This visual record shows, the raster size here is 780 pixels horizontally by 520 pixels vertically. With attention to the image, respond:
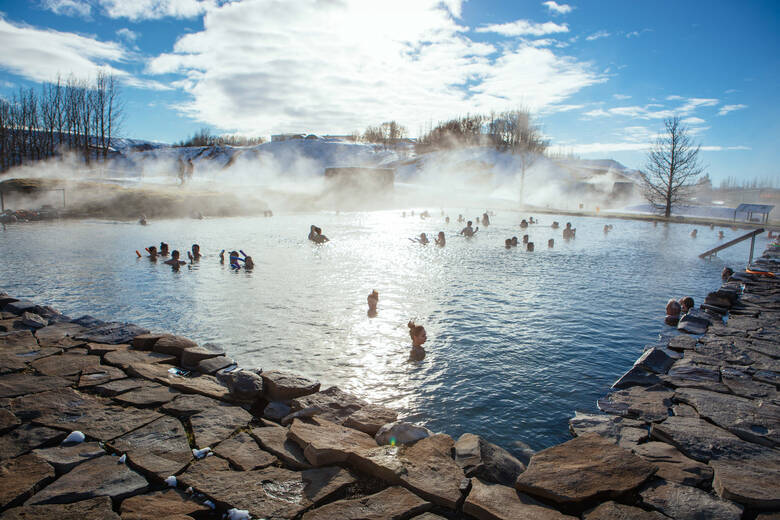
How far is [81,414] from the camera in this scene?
146 inches

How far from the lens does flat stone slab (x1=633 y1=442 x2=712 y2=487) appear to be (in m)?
3.23

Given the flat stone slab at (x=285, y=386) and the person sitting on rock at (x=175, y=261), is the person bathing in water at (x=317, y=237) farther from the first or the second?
the flat stone slab at (x=285, y=386)

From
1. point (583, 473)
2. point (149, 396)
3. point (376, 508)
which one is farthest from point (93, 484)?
point (583, 473)

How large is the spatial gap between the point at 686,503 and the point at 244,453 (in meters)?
3.31

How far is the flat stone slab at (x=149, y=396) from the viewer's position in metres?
4.05

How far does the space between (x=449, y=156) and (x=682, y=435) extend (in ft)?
273

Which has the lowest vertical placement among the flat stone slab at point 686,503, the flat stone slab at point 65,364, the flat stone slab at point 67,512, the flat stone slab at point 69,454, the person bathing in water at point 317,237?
the flat stone slab at point 686,503

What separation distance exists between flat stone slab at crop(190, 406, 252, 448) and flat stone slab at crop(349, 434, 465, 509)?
1.21 meters

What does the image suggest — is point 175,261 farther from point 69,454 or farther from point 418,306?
point 69,454

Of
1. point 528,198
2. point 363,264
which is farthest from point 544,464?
point 528,198

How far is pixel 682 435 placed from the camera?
3.95 m

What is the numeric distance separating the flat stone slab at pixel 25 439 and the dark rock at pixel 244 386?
146cm

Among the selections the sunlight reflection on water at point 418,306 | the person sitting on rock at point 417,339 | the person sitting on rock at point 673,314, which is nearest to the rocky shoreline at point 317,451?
the sunlight reflection on water at point 418,306

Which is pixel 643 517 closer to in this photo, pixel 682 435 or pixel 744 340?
pixel 682 435
